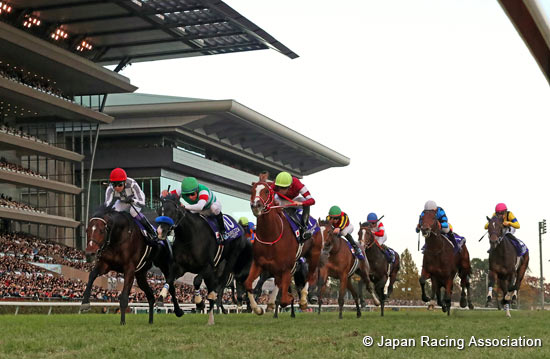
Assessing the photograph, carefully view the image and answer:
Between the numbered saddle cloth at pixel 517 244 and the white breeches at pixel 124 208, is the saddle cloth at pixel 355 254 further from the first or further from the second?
the white breeches at pixel 124 208

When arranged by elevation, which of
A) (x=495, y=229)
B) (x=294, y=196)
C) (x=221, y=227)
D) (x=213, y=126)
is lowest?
(x=221, y=227)

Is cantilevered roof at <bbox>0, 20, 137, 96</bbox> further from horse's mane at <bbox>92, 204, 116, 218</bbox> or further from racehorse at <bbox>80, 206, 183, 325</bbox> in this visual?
racehorse at <bbox>80, 206, 183, 325</bbox>

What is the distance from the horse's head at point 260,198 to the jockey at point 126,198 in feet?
7.15

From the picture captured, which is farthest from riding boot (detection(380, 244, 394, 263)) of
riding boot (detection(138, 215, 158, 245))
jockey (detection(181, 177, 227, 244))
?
riding boot (detection(138, 215, 158, 245))

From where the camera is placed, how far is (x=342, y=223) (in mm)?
19016

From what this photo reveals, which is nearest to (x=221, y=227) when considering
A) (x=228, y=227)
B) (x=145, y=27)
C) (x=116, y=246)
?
(x=228, y=227)

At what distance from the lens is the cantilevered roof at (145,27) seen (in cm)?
5338

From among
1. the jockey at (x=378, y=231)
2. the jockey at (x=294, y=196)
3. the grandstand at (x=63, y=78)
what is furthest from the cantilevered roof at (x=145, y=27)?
the jockey at (x=294, y=196)

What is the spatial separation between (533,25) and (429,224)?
16158 mm

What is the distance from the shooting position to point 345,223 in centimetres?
1914

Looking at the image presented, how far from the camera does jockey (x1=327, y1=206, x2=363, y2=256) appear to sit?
1892 cm

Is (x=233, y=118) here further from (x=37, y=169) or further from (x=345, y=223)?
(x=345, y=223)

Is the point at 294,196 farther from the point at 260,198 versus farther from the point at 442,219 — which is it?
the point at 442,219

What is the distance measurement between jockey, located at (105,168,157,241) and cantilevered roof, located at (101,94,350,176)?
2322 inches
